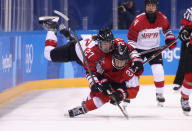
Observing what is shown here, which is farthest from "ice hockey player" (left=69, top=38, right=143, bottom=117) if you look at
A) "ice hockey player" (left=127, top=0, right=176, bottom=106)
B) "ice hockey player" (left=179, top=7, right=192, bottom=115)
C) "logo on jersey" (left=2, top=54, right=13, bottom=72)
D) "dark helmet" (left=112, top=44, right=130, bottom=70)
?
"logo on jersey" (left=2, top=54, right=13, bottom=72)

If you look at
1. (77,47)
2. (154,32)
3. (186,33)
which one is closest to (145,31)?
(154,32)

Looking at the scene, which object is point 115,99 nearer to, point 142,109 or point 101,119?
point 101,119

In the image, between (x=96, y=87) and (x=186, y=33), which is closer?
(x=96, y=87)

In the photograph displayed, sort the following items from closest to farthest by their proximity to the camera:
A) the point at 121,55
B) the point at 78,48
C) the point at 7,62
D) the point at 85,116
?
the point at 121,55
the point at 85,116
the point at 78,48
the point at 7,62

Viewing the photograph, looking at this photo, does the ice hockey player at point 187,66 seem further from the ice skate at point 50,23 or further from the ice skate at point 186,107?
the ice skate at point 50,23

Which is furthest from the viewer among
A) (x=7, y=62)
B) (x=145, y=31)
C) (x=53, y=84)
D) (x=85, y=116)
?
(x=53, y=84)

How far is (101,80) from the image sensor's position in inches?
166

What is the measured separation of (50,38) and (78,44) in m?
0.45

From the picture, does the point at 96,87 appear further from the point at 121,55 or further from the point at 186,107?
the point at 186,107

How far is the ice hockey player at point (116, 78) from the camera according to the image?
4.02 meters

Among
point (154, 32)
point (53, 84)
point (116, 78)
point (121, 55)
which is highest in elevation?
point (154, 32)

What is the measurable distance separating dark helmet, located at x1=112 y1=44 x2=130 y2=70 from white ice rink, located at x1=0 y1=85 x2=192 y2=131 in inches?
18.4

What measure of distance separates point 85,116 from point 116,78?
1.44ft

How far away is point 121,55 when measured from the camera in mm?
3949
